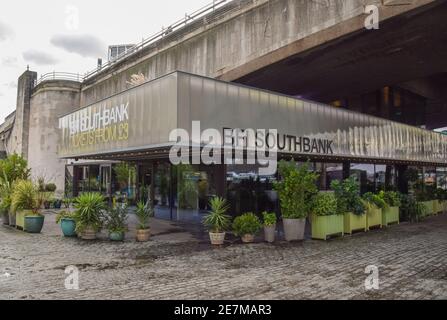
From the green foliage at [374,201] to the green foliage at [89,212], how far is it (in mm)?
10779

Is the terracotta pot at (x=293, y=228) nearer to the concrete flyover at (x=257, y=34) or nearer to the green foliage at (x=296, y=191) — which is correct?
the green foliage at (x=296, y=191)

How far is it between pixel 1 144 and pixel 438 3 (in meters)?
50.0

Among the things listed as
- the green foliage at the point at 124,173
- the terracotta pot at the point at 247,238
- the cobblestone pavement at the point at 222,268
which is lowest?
the cobblestone pavement at the point at 222,268

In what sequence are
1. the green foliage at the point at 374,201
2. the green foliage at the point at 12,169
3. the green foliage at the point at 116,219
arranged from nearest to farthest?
the green foliage at the point at 116,219 → the green foliage at the point at 374,201 → the green foliage at the point at 12,169

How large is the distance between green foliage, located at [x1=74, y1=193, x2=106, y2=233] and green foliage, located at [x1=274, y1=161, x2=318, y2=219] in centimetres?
643

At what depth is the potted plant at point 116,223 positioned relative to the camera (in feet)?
41.9

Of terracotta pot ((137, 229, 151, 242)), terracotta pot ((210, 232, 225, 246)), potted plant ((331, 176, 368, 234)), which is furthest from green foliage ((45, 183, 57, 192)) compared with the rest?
potted plant ((331, 176, 368, 234))

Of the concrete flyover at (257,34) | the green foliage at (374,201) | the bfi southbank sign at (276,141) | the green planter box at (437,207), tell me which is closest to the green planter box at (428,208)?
the green planter box at (437,207)

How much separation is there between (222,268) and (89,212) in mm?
6056

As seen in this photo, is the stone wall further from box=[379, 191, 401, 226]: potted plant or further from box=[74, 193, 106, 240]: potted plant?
box=[379, 191, 401, 226]: potted plant

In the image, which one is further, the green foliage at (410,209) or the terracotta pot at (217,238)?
the green foliage at (410,209)

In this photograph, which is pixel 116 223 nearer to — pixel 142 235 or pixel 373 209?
pixel 142 235

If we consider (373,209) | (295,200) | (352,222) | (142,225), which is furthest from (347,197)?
(142,225)

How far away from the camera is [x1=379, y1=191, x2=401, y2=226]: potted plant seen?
1683cm
